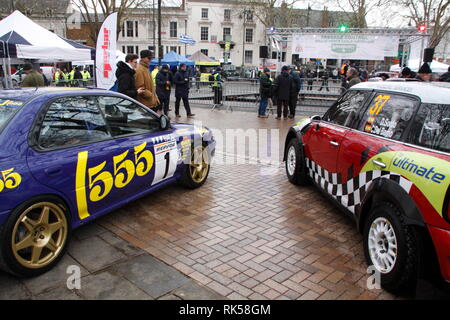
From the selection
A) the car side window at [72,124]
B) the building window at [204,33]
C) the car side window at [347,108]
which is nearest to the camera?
the car side window at [72,124]

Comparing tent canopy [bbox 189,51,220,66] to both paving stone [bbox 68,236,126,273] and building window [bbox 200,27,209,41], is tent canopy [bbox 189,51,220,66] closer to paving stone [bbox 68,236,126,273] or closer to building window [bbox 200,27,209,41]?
building window [bbox 200,27,209,41]

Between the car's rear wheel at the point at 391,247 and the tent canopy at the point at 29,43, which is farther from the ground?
the tent canopy at the point at 29,43

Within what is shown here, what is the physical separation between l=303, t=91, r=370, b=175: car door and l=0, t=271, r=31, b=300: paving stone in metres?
3.26

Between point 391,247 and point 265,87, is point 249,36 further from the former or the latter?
point 391,247

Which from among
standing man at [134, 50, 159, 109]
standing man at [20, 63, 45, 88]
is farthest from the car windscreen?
standing man at [20, 63, 45, 88]

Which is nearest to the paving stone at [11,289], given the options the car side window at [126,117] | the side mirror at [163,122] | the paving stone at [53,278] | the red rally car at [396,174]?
the paving stone at [53,278]

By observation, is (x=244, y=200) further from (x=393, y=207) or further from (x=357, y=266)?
(x=393, y=207)

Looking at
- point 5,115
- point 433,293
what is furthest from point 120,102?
point 433,293

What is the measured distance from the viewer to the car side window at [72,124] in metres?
3.40

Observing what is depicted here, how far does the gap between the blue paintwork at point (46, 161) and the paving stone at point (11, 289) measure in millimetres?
584

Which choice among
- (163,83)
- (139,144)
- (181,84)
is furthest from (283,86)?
(139,144)

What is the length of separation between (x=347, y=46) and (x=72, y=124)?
53.1ft

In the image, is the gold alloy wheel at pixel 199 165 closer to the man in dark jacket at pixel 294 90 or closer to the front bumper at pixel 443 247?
the front bumper at pixel 443 247
